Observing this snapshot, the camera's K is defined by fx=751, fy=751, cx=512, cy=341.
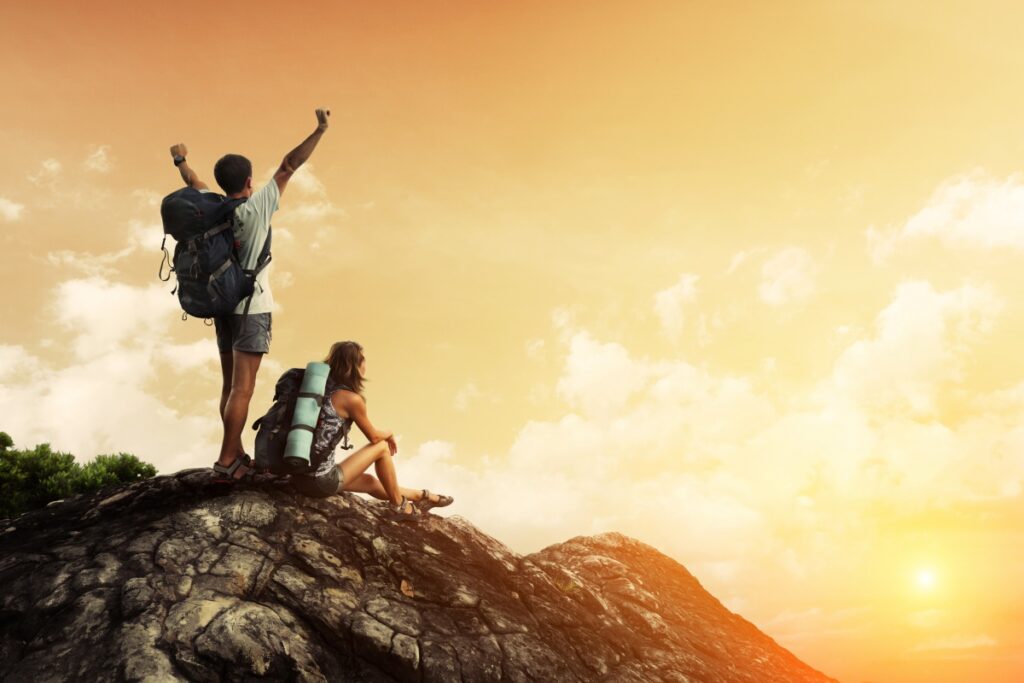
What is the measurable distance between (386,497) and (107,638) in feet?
13.4

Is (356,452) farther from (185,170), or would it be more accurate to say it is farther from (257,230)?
(185,170)

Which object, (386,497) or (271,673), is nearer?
(271,673)

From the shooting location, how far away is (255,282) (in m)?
9.99

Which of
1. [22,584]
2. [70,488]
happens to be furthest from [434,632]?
[70,488]

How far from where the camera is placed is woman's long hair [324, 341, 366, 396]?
34.1 feet

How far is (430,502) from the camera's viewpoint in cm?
1178

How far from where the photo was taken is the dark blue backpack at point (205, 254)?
975cm

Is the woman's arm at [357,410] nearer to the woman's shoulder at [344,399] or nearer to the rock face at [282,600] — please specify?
the woman's shoulder at [344,399]

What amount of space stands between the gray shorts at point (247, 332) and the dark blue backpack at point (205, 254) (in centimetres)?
20

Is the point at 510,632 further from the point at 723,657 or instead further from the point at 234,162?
the point at 234,162

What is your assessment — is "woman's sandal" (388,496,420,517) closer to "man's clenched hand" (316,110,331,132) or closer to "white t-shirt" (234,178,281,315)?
"white t-shirt" (234,178,281,315)

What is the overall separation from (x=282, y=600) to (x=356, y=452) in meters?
2.28

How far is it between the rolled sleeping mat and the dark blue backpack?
123 cm

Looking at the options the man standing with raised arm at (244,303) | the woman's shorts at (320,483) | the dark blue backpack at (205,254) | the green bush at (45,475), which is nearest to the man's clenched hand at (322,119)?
the man standing with raised arm at (244,303)
